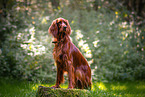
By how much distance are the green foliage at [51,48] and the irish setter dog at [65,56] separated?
1.83 m

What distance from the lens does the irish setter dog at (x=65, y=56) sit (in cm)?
312

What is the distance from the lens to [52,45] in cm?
610

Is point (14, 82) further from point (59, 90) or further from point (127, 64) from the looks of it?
point (127, 64)

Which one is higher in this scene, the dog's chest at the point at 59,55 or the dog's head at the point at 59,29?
the dog's head at the point at 59,29

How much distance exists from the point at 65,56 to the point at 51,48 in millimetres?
3028

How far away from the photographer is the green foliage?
17.3 feet

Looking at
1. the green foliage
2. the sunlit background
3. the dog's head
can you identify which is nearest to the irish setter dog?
the dog's head

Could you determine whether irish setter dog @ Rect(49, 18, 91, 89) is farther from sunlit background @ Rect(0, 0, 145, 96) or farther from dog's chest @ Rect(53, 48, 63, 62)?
sunlit background @ Rect(0, 0, 145, 96)

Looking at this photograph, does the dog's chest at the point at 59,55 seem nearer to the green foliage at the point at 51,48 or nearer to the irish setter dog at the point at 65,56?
the irish setter dog at the point at 65,56

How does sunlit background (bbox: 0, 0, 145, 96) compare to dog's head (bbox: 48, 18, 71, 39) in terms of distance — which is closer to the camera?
dog's head (bbox: 48, 18, 71, 39)

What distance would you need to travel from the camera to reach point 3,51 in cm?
580

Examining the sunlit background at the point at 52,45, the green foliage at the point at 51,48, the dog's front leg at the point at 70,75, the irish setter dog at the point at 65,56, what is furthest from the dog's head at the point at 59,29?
the green foliage at the point at 51,48

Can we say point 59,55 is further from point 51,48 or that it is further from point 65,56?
point 51,48

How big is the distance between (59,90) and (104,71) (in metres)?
3.48
